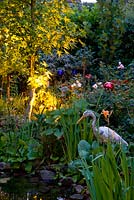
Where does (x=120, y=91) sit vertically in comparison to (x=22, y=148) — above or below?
above

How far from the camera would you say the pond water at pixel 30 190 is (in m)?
3.89

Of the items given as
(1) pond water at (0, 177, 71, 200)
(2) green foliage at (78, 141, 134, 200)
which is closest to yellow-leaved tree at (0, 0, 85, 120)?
(1) pond water at (0, 177, 71, 200)

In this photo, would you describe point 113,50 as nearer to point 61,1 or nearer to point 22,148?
point 61,1

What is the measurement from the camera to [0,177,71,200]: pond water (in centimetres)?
389

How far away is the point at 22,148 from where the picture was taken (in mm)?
4777

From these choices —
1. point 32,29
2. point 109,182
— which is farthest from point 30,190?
point 32,29

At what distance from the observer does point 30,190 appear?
4.08 metres

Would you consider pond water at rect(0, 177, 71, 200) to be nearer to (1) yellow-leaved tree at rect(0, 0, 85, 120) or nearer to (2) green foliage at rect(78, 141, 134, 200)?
(2) green foliage at rect(78, 141, 134, 200)

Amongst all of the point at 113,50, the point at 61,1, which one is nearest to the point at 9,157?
the point at 61,1

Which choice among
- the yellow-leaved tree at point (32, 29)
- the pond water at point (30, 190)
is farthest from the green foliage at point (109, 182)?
the yellow-leaved tree at point (32, 29)

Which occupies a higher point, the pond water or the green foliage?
the green foliage

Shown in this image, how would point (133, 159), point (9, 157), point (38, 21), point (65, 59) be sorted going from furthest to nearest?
point (65, 59), point (38, 21), point (9, 157), point (133, 159)

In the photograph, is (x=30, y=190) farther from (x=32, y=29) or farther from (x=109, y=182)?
(x=32, y=29)

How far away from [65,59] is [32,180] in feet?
14.0
